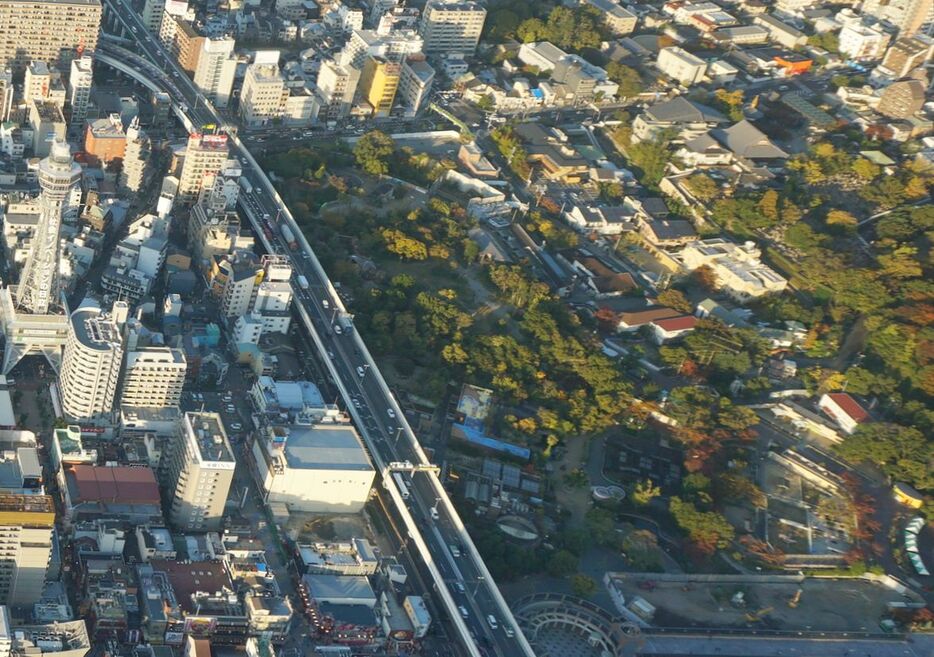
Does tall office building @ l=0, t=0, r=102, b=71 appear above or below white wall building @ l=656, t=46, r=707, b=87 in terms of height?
below

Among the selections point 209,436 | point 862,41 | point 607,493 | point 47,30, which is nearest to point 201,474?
point 209,436

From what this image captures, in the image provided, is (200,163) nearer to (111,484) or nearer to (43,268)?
(43,268)

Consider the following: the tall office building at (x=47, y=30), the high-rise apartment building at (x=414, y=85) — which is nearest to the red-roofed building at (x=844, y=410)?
the high-rise apartment building at (x=414, y=85)

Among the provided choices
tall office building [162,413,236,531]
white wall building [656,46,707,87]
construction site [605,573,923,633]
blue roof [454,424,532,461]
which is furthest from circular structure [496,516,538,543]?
white wall building [656,46,707,87]

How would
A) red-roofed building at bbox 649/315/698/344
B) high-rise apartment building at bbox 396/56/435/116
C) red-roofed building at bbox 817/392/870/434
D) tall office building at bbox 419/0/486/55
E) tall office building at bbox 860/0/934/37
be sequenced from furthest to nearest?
tall office building at bbox 860/0/934/37 → tall office building at bbox 419/0/486/55 → high-rise apartment building at bbox 396/56/435/116 → red-roofed building at bbox 649/315/698/344 → red-roofed building at bbox 817/392/870/434

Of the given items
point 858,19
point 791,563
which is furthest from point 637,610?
point 858,19

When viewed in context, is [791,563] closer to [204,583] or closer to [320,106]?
[204,583]

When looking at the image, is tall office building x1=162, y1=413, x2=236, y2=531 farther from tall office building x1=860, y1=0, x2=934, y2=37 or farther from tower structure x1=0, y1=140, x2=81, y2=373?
tall office building x1=860, y1=0, x2=934, y2=37
